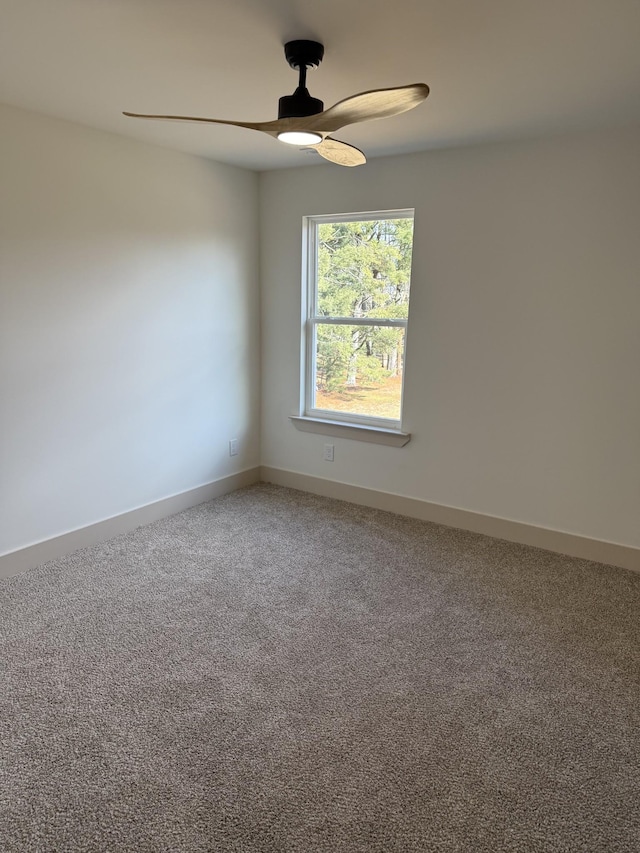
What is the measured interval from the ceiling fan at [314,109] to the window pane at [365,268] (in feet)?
5.38

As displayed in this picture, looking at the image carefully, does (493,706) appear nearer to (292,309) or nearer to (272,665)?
(272,665)

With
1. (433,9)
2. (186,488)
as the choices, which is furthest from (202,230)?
(433,9)

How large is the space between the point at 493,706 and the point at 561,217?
2475 mm

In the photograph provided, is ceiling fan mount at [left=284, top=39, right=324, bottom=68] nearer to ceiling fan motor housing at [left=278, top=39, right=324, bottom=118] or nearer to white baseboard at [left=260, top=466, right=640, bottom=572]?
ceiling fan motor housing at [left=278, top=39, right=324, bottom=118]

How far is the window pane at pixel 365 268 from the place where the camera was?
11.8ft

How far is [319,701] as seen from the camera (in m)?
2.04

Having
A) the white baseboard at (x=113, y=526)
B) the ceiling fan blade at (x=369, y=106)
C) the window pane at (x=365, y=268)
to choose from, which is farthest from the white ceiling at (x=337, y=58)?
the white baseboard at (x=113, y=526)

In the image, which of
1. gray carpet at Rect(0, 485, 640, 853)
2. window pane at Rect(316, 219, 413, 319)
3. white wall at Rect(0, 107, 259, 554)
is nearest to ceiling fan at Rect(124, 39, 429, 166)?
white wall at Rect(0, 107, 259, 554)

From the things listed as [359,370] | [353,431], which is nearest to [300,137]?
[359,370]

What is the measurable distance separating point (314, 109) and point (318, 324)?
225 centimetres

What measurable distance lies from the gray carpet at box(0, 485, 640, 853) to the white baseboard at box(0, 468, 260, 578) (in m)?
0.12

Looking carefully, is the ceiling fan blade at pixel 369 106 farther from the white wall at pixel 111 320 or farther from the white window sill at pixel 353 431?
the white window sill at pixel 353 431

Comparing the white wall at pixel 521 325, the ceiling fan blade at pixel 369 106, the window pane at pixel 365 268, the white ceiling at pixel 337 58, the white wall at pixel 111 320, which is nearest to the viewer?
the ceiling fan blade at pixel 369 106

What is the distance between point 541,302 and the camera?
10.1 ft
